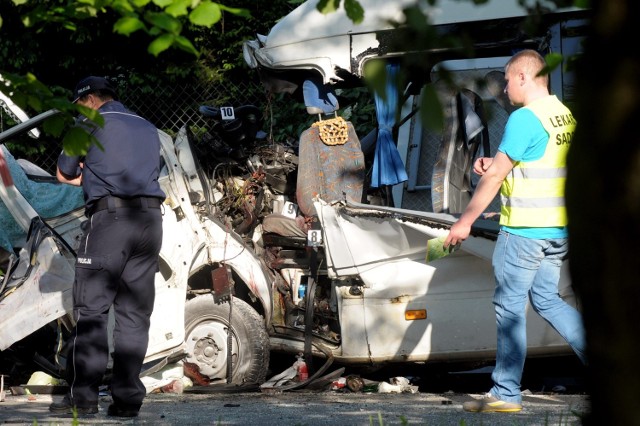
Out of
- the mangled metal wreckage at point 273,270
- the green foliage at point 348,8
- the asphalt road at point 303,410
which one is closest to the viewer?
the green foliage at point 348,8

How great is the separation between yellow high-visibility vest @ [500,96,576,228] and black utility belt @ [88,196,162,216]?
211cm

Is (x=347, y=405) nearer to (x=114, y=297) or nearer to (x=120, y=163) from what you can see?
(x=114, y=297)

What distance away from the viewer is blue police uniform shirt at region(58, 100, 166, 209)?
6703 millimetres

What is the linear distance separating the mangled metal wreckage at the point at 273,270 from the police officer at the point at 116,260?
1.14 m

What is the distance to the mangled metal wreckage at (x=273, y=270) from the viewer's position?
801cm

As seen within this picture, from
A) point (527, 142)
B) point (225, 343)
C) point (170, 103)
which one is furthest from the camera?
point (170, 103)

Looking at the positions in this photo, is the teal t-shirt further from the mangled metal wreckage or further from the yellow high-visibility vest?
the mangled metal wreckage

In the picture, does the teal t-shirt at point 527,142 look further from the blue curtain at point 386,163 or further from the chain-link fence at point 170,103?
the chain-link fence at point 170,103

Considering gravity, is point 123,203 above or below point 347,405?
above

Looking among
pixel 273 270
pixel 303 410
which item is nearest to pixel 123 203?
pixel 303 410

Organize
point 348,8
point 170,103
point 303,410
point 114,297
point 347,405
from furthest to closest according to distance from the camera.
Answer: point 170,103
point 347,405
point 303,410
point 114,297
point 348,8

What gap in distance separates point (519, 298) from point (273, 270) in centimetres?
295

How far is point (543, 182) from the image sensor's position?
6605mm

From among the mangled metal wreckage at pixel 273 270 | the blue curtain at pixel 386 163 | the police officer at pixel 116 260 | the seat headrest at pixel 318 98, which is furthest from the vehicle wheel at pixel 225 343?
the seat headrest at pixel 318 98
